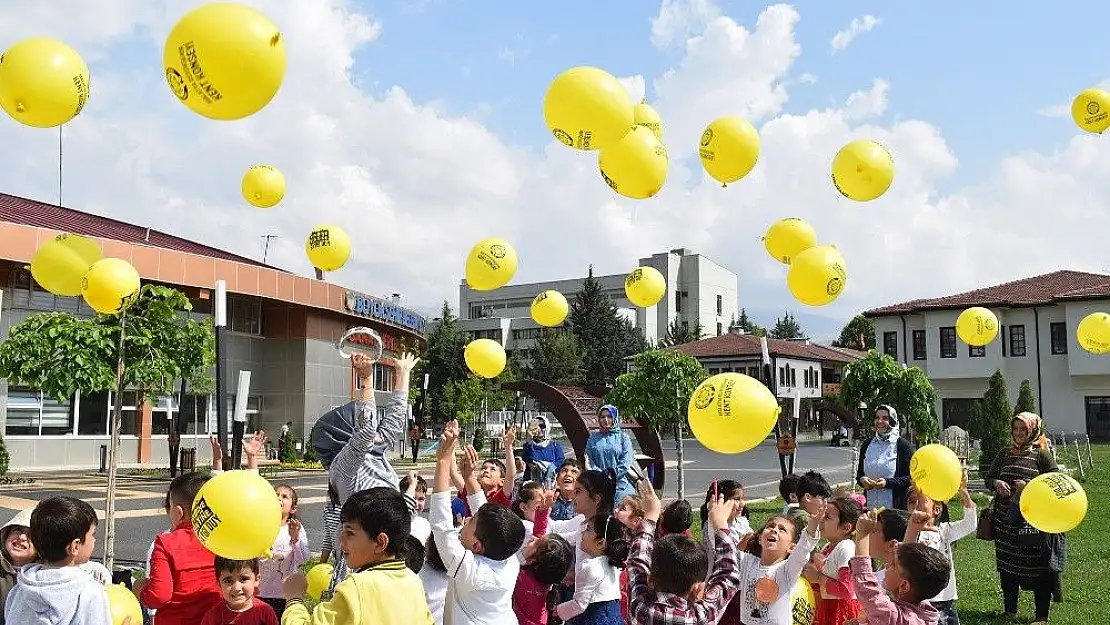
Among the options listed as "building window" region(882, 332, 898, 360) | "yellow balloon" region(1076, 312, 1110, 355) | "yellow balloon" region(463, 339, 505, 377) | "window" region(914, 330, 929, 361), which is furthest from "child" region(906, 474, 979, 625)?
"building window" region(882, 332, 898, 360)

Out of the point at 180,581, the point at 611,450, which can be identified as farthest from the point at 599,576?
the point at 611,450

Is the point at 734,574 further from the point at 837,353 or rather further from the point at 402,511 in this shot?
the point at 837,353

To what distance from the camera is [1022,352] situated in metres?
38.9

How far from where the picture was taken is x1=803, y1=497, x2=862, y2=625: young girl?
4.49m

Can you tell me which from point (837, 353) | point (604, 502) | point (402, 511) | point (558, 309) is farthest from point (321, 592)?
point (837, 353)

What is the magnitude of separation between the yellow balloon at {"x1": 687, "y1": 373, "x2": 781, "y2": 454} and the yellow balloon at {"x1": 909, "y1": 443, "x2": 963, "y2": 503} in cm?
121

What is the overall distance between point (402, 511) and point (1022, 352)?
134 ft

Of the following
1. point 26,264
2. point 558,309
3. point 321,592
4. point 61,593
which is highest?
point 26,264

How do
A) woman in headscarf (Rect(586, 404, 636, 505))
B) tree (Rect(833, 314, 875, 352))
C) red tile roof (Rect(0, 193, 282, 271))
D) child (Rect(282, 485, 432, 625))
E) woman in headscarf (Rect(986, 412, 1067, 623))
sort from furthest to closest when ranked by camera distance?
tree (Rect(833, 314, 875, 352))
red tile roof (Rect(0, 193, 282, 271))
woman in headscarf (Rect(586, 404, 636, 505))
woman in headscarf (Rect(986, 412, 1067, 623))
child (Rect(282, 485, 432, 625))

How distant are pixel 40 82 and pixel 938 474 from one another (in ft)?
18.2

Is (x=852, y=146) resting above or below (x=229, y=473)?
above

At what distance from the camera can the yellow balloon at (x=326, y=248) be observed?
8.31m

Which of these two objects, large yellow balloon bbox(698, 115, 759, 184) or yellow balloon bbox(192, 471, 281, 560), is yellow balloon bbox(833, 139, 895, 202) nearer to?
large yellow balloon bbox(698, 115, 759, 184)

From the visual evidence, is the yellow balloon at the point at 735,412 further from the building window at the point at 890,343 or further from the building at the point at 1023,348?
the building window at the point at 890,343
